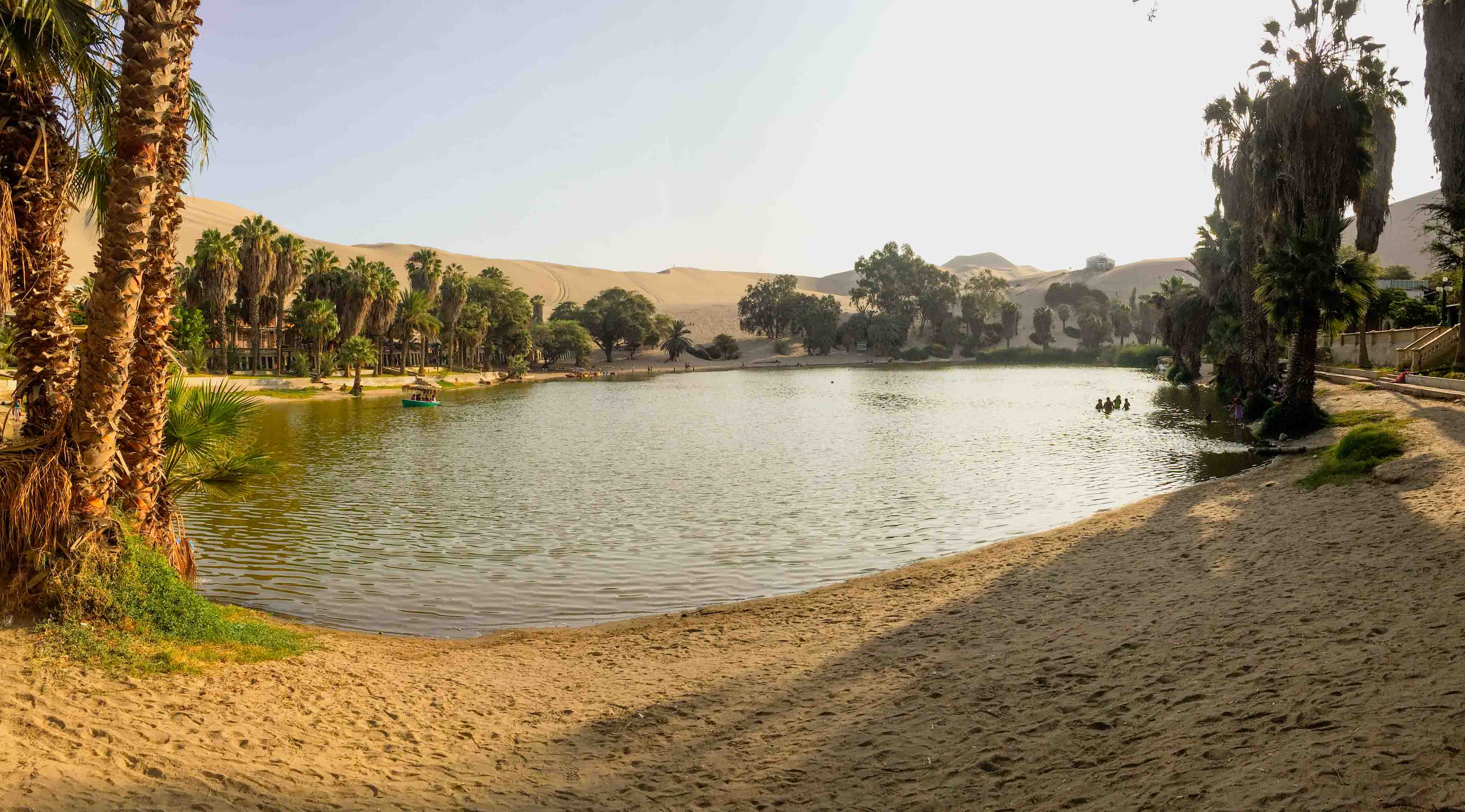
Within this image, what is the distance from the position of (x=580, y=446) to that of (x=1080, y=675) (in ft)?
96.1

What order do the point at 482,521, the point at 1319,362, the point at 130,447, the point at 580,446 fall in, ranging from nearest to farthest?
the point at 130,447
the point at 482,521
the point at 580,446
the point at 1319,362

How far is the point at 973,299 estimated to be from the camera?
15438 cm

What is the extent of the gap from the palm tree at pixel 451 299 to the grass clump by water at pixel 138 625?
84.3 m

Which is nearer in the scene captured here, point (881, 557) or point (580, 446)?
point (881, 557)

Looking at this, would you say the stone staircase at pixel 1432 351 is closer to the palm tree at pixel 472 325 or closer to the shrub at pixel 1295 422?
→ the shrub at pixel 1295 422

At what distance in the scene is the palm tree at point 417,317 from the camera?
81.5 m

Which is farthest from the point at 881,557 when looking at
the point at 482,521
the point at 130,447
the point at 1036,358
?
the point at 1036,358

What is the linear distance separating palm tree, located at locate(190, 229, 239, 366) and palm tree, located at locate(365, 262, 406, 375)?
11909 millimetres

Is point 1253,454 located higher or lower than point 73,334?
lower

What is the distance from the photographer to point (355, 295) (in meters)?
72.6

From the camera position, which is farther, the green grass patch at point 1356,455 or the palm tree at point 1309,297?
the palm tree at point 1309,297

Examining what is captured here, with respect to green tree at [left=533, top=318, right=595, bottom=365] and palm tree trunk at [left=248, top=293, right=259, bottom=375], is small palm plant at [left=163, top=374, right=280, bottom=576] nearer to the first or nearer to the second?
palm tree trunk at [left=248, top=293, right=259, bottom=375]

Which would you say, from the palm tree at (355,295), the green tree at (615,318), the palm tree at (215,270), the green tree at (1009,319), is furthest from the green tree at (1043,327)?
the palm tree at (215,270)

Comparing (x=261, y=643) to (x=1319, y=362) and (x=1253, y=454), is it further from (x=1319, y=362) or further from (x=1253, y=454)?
(x=1319, y=362)
